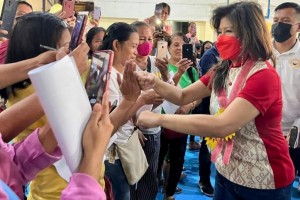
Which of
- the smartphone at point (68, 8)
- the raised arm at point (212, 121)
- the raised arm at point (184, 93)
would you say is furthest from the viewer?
the smartphone at point (68, 8)

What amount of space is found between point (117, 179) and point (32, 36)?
88 centimetres

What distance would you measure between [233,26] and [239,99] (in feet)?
1.07

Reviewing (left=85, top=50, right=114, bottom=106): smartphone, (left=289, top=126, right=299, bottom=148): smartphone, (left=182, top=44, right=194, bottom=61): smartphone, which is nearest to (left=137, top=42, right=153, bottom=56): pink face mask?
(left=182, top=44, right=194, bottom=61): smartphone

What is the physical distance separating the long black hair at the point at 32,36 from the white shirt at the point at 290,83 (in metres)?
1.69

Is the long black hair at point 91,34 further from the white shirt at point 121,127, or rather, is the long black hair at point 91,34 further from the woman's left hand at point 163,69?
the white shirt at point 121,127

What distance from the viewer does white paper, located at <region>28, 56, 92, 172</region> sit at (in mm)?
523

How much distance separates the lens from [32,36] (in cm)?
111

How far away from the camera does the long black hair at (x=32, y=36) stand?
1111 millimetres

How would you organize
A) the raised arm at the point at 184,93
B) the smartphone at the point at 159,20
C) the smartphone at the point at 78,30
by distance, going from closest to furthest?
the smartphone at the point at 78,30 < the raised arm at the point at 184,93 < the smartphone at the point at 159,20

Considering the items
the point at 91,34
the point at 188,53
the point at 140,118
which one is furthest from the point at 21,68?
the point at 91,34

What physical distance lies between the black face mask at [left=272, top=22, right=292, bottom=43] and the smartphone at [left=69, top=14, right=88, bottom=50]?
1826 millimetres

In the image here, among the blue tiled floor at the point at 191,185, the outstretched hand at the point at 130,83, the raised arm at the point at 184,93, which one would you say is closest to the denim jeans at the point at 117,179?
the raised arm at the point at 184,93

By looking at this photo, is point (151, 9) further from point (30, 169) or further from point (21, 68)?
point (30, 169)

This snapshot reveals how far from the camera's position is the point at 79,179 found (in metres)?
0.59
